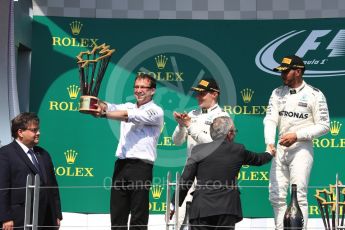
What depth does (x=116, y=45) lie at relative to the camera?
373 inches

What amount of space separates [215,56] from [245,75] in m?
0.38

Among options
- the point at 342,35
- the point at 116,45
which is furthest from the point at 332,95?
the point at 116,45

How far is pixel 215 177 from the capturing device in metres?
6.21

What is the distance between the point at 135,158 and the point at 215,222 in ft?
3.74

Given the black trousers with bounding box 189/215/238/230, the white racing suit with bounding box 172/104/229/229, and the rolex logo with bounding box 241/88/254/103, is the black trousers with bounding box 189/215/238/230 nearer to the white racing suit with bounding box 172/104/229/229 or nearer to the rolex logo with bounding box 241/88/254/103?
the white racing suit with bounding box 172/104/229/229

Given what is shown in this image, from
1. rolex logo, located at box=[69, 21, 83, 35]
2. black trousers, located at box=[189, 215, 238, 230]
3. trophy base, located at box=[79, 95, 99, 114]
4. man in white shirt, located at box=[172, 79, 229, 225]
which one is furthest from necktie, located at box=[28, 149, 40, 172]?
rolex logo, located at box=[69, 21, 83, 35]

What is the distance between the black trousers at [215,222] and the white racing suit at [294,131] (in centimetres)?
126

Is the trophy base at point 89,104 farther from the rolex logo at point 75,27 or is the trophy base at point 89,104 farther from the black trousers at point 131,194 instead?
the rolex logo at point 75,27

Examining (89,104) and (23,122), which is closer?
(23,122)

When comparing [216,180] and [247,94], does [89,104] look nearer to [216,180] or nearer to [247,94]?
[216,180]

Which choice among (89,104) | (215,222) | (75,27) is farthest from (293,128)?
(75,27)

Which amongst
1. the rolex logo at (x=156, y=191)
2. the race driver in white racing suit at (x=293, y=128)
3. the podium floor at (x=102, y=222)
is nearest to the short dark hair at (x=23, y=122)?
the race driver in white racing suit at (x=293, y=128)

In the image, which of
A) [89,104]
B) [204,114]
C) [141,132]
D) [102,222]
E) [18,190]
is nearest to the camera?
[18,190]

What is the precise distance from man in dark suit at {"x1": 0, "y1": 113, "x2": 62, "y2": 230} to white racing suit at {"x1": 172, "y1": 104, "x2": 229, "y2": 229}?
1.29 metres
